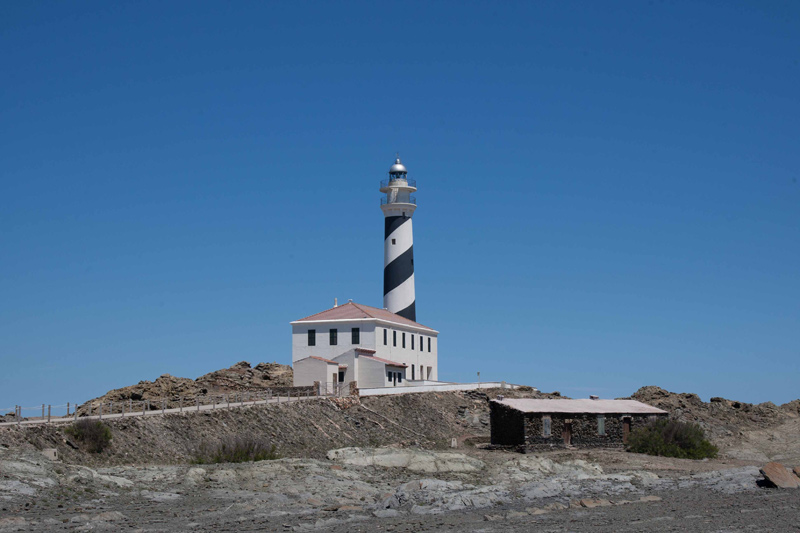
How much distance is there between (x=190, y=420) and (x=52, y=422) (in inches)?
218

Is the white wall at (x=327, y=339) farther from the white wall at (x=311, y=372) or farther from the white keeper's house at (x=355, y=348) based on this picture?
the white wall at (x=311, y=372)

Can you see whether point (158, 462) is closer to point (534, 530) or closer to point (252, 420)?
point (252, 420)

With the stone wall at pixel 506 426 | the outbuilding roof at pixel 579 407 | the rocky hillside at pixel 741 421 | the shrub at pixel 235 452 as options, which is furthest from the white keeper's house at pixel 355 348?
the shrub at pixel 235 452

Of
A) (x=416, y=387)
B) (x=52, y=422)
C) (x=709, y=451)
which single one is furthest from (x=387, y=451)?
(x=416, y=387)

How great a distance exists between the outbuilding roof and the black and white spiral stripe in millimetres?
17945

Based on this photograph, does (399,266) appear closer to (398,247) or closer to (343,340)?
(398,247)

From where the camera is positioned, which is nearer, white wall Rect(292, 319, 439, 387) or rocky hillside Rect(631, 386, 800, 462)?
rocky hillside Rect(631, 386, 800, 462)

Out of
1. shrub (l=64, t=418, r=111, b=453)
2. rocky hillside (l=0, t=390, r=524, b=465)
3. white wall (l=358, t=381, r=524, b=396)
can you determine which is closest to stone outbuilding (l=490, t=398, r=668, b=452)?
rocky hillside (l=0, t=390, r=524, b=465)

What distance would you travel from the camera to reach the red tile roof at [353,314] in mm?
50156

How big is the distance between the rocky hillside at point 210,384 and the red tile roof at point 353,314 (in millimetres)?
3796

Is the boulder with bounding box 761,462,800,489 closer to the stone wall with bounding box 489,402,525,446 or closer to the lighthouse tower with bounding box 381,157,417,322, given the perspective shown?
the stone wall with bounding box 489,402,525,446

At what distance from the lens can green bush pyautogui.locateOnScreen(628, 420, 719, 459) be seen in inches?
1432

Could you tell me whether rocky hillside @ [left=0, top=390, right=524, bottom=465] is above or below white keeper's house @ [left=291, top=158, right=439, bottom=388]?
below

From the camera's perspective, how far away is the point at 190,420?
33.2 metres
